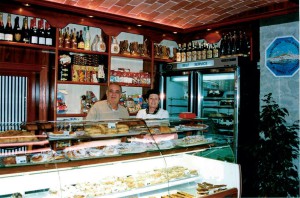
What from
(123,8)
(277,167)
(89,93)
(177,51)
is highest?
(123,8)

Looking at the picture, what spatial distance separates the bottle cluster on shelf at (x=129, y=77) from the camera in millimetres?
5270

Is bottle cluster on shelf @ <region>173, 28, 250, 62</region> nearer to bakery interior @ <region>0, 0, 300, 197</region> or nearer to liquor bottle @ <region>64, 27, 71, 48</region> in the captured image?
bakery interior @ <region>0, 0, 300, 197</region>

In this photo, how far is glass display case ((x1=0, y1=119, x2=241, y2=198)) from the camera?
2.41 metres

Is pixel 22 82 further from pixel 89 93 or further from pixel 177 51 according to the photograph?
pixel 177 51

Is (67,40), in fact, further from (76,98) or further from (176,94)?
(176,94)

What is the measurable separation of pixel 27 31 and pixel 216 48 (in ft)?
11.1

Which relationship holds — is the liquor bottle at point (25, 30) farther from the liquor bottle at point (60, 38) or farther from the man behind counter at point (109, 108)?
the man behind counter at point (109, 108)

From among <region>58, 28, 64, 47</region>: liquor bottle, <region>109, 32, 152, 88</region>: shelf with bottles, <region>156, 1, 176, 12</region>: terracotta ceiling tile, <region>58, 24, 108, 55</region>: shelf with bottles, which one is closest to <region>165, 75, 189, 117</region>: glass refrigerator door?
<region>109, 32, 152, 88</region>: shelf with bottles

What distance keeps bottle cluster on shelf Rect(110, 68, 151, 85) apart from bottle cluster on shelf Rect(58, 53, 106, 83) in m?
0.23

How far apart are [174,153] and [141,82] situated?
2702mm

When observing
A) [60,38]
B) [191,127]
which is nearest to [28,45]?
[60,38]

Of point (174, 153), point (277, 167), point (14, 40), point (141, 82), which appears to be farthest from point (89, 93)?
point (277, 167)

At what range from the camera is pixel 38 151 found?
2.48 m

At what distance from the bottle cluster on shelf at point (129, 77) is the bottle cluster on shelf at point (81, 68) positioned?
0.76ft
